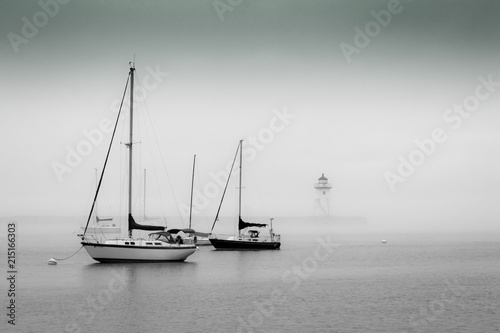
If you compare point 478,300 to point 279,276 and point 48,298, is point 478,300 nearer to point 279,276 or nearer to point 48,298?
point 279,276

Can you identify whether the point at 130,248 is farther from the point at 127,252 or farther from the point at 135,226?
the point at 135,226

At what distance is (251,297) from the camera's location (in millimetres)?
53812

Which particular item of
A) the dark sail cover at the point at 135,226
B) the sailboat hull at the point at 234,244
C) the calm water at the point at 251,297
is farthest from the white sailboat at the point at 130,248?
the sailboat hull at the point at 234,244

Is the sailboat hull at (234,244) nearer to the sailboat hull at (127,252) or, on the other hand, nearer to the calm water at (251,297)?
the calm water at (251,297)

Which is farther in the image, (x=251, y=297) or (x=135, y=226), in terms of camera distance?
(x=135, y=226)

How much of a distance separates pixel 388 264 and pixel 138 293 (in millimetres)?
40813

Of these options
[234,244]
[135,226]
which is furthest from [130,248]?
[234,244]

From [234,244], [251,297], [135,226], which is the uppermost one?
[135,226]

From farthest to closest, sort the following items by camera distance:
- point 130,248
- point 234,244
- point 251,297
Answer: point 234,244 < point 130,248 < point 251,297

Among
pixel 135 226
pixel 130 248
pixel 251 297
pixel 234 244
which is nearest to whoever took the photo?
pixel 251 297

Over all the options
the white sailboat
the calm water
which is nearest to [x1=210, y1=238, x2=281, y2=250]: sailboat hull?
the calm water

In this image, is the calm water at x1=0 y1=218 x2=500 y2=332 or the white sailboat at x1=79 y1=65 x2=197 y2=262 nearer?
the calm water at x1=0 y1=218 x2=500 y2=332

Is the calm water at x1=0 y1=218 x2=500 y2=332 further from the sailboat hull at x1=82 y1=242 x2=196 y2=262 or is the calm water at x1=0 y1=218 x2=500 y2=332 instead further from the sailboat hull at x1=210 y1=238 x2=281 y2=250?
the sailboat hull at x1=210 y1=238 x2=281 y2=250

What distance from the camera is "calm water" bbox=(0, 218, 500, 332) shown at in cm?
4216
